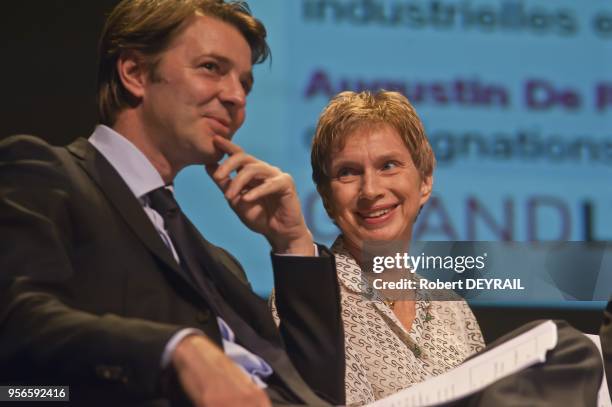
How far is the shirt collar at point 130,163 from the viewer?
182 centimetres

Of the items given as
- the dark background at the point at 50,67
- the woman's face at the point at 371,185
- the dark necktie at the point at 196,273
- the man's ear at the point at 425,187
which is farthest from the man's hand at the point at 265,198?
the dark background at the point at 50,67

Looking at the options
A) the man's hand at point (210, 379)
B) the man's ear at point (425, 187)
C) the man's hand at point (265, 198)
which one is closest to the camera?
the man's hand at point (210, 379)

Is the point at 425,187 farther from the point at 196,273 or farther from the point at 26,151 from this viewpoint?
the point at 26,151

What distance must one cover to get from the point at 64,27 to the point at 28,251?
1.83 m

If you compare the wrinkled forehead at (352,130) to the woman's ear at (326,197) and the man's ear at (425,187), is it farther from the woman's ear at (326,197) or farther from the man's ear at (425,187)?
the man's ear at (425,187)

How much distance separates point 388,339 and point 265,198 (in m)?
0.58

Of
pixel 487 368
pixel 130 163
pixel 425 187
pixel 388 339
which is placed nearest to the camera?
pixel 487 368

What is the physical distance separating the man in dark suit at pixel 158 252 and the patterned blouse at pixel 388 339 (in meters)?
0.37

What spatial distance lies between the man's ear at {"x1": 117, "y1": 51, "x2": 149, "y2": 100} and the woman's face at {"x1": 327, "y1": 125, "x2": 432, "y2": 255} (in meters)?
0.73

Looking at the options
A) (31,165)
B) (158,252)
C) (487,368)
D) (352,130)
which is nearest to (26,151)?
(31,165)

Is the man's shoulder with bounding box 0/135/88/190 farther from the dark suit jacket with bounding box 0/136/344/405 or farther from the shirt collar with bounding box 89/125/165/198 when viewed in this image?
the shirt collar with bounding box 89/125/165/198

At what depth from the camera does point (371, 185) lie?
2551 millimetres

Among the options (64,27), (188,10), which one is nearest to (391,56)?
(64,27)

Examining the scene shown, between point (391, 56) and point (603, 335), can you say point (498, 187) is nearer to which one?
point (391, 56)
